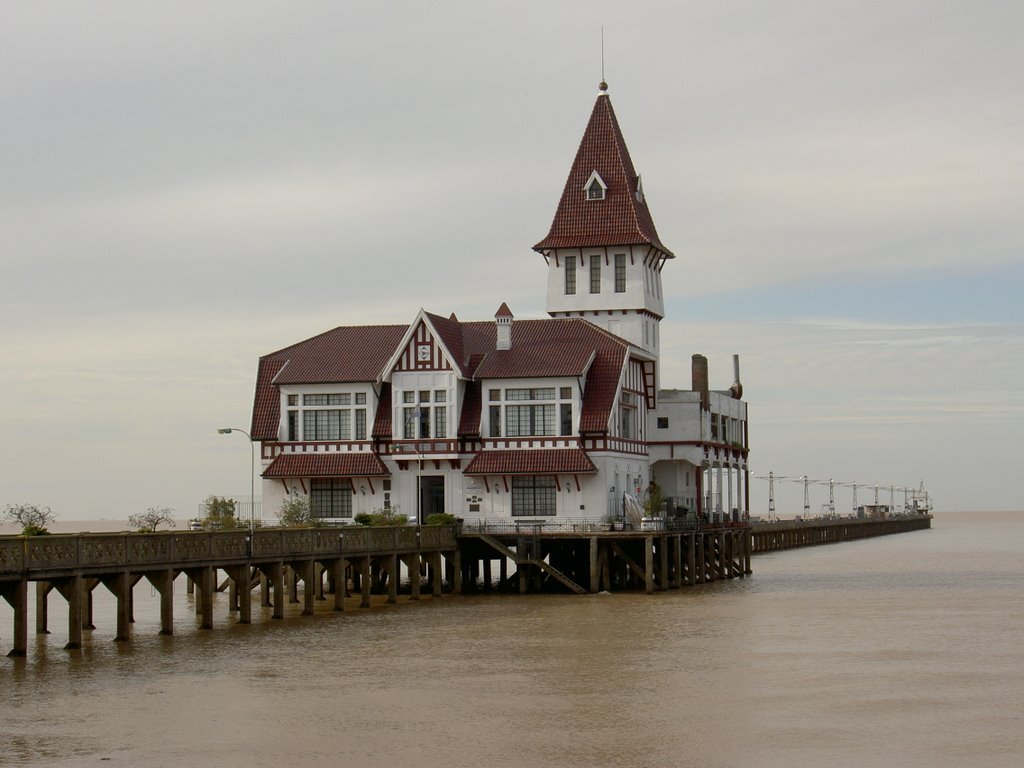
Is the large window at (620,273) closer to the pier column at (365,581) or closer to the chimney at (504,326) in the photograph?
the chimney at (504,326)

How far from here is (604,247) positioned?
7231 centimetres

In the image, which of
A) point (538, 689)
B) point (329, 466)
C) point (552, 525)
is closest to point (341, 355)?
point (329, 466)

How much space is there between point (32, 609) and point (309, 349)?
15.1 meters

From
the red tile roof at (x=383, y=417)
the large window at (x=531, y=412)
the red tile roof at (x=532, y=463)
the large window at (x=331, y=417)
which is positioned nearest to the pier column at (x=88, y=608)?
the large window at (x=331, y=417)

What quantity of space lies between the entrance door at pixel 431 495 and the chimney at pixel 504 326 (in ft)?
19.2

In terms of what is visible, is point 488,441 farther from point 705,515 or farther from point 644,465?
point 705,515

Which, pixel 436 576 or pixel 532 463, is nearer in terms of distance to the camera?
pixel 436 576

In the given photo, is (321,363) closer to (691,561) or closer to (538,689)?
(691,561)

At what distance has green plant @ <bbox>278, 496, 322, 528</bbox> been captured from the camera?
62.5 metres

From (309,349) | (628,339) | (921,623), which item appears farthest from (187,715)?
(628,339)

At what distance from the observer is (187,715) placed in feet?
100

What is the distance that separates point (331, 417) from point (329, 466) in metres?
2.10

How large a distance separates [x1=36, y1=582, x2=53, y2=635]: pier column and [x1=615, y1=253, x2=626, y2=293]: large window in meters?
33.7

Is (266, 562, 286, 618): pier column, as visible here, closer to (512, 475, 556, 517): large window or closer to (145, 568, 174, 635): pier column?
(145, 568, 174, 635): pier column
